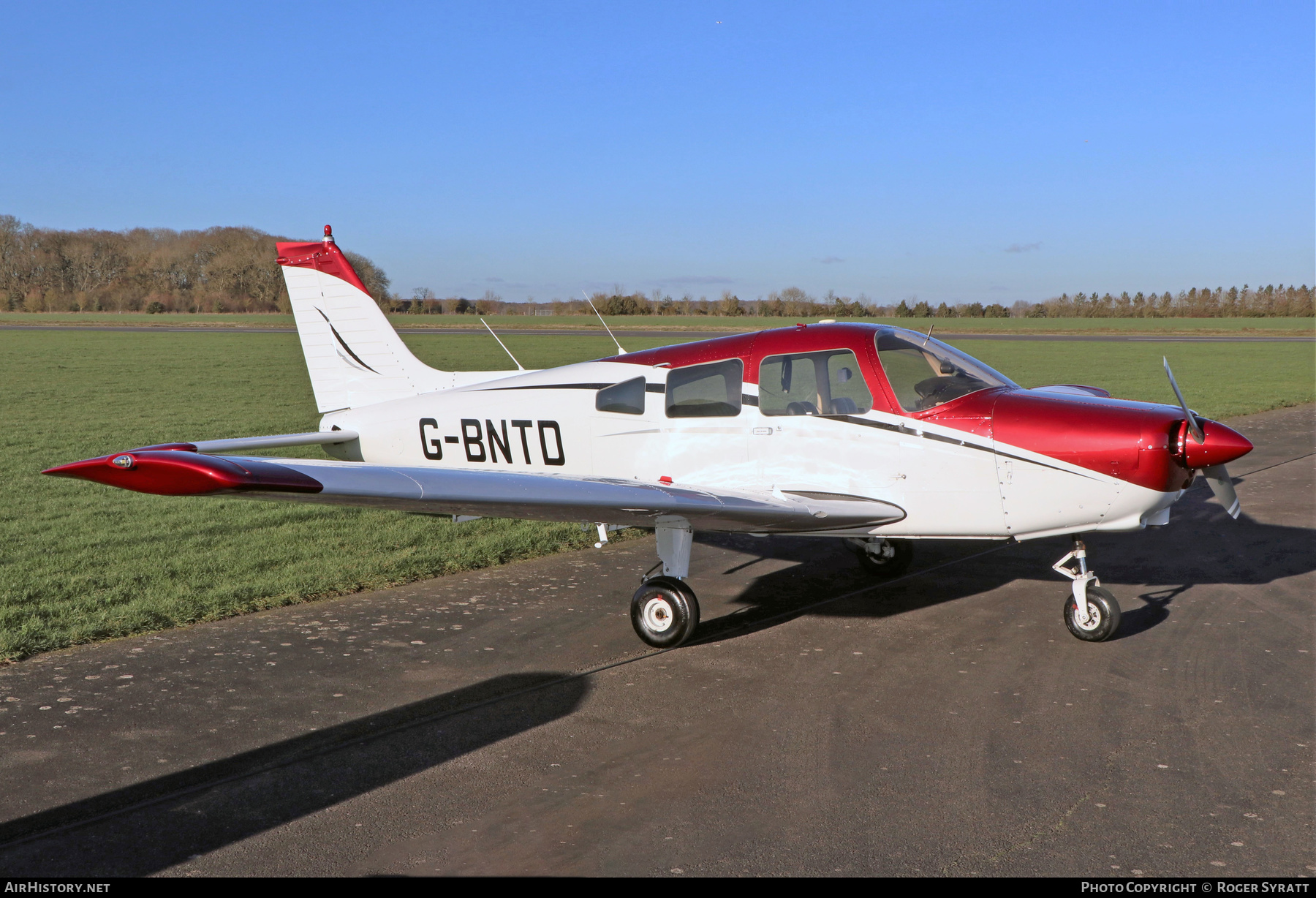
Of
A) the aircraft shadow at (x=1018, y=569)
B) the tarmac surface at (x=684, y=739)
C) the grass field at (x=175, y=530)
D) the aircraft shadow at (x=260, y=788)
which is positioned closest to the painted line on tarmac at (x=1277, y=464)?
the aircraft shadow at (x=1018, y=569)

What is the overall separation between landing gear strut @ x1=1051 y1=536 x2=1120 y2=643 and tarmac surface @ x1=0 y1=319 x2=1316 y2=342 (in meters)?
46.4

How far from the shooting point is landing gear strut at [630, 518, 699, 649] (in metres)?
6.32

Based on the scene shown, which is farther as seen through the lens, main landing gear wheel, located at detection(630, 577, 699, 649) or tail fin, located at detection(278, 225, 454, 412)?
tail fin, located at detection(278, 225, 454, 412)

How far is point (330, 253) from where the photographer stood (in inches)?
374

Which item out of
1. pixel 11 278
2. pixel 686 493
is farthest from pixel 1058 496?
pixel 11 278

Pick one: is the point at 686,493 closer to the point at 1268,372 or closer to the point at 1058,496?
the point at 1058,496

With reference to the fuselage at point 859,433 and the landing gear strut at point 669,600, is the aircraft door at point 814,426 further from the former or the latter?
the landing gear strut at point 669,600

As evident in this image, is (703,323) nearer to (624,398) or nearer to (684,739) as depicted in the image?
(624,398)

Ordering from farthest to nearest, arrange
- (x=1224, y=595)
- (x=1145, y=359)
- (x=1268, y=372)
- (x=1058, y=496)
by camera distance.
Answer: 1. (x=1145, y=359)
2. (x=1268, y=372)
3. (x=1224, y=595)
4. (x=1058, y=496)

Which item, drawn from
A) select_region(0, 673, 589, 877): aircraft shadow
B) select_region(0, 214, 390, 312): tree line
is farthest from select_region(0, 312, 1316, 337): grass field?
select_region(0, 673, 589, 877): aircraft shadow

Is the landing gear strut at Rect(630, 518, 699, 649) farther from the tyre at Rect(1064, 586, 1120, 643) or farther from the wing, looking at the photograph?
the tyre at Rect(1064, 586, 1120, 643)

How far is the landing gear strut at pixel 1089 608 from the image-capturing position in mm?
6324

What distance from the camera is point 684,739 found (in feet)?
16.0

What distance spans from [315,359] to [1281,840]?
8.61 meters
